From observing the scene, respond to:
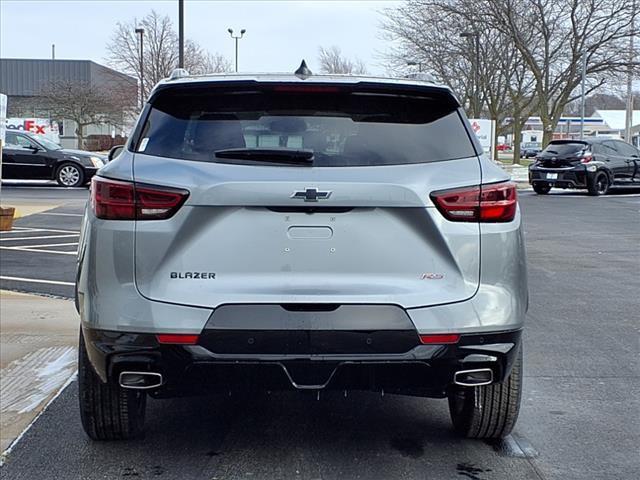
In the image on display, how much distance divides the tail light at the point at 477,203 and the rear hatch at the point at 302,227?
0.04 meters

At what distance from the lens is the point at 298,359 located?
368 centimetres

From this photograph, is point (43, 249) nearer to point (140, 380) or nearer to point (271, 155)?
point (140, 380)

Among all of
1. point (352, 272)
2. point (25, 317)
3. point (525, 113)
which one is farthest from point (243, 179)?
point (525, 113)

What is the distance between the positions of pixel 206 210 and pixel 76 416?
6.49ft

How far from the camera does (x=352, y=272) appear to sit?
145 inches

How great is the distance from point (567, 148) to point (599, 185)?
1409mm

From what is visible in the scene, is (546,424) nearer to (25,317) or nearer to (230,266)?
(230,266)

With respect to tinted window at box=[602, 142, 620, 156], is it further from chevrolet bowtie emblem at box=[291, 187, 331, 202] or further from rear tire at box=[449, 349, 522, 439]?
chevrolet bowtie emblem at box=[291, 187, 331, 202]

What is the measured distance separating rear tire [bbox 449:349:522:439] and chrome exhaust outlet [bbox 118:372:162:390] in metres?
1.40

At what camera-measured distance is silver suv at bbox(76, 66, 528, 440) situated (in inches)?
143

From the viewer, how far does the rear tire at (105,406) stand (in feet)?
13.9

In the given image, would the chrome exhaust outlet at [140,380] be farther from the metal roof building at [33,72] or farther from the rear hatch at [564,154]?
the metal roof building at [33,72]

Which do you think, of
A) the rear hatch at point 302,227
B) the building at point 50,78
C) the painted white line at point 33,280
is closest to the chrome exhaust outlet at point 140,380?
the rear hatch at point 302,227

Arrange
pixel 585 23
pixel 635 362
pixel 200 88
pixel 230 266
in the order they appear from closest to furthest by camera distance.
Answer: pixel 230 266 → pixel 200 88 → pixel 635 362 → pixel 585 23
